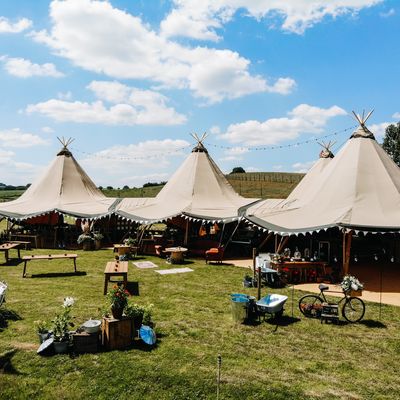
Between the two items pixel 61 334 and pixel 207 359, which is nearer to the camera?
pixel 207 359

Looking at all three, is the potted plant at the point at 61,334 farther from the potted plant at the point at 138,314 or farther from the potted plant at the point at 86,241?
the potted plant at the point at 86,241

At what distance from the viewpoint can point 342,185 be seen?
17.1m

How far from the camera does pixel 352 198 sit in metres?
16.3

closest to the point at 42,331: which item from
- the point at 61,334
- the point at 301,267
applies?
the point at 61,334

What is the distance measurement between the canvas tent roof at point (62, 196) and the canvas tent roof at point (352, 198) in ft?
39.8

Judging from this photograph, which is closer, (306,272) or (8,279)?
(8,279)

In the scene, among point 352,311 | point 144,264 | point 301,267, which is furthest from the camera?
point 144,264

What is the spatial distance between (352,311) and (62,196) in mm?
21283

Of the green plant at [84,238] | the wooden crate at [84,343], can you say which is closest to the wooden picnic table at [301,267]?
the wooden crate at [84,343]

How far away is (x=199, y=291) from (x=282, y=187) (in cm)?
5012

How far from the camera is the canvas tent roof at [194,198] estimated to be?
21.5 m

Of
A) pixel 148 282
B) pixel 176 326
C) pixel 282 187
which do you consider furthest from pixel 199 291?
pixel 282 187

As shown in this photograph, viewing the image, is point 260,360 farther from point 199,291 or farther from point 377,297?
point 377,297

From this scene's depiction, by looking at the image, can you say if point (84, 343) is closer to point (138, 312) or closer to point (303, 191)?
point (138, 312)
